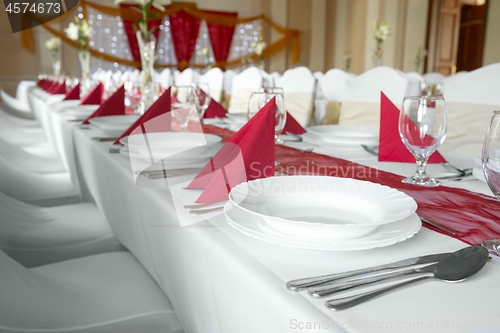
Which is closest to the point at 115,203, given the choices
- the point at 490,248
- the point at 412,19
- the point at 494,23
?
the point at 490,248

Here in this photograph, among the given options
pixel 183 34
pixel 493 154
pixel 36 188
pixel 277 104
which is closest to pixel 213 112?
pixel 36 188

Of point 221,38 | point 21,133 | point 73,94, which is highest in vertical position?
point 221,38

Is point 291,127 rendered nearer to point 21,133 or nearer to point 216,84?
point 216,84

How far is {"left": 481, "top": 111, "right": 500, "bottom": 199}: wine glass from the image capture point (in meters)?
0.61

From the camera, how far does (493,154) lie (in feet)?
2.03

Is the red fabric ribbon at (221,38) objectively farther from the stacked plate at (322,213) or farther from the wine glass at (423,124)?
the stacked plate at (322,213)

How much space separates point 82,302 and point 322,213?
24.4 inches

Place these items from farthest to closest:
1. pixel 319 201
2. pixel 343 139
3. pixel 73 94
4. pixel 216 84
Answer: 1. pixel 216 84
2. pixel 73 94
3. pixel 343 139
4. pixel 319 201

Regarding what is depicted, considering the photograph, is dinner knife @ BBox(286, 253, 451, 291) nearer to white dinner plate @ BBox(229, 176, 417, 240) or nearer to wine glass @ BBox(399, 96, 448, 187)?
white dinner plate @ BBox(229, 176, 417, 240)

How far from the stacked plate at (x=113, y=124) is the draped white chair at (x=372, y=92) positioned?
1.11 metres

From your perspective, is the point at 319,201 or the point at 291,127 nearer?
the point at 319,201

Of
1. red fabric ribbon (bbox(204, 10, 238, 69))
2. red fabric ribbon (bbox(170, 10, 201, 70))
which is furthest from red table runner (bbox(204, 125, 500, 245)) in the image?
red fabric ribbon (bbox(204, 10, 238, 69))

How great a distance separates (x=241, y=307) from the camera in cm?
56

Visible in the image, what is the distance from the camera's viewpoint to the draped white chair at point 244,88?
3.42 m
